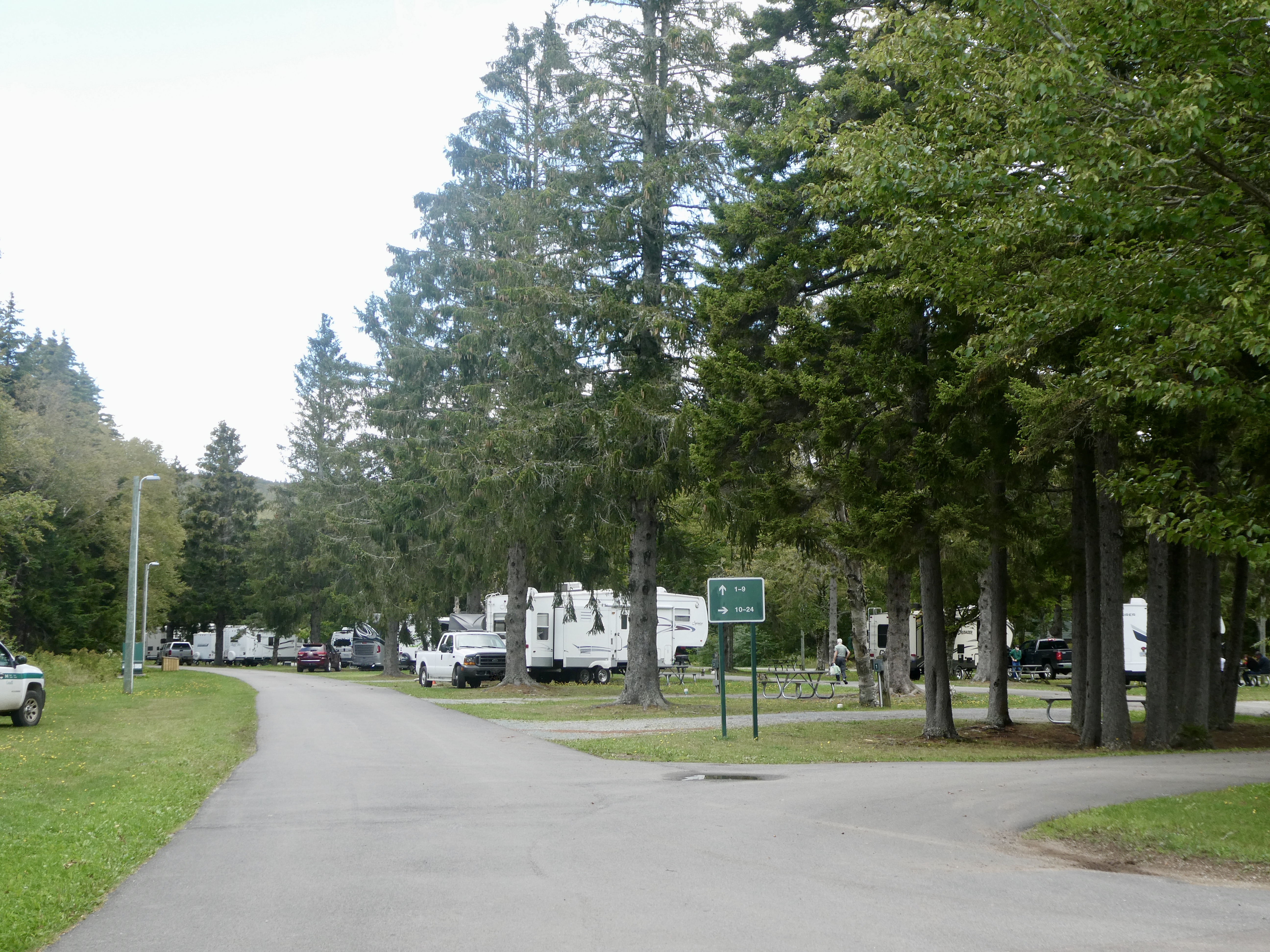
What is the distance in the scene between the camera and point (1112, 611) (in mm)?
16453

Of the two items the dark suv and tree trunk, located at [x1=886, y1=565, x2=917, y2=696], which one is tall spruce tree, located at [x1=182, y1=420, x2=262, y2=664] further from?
tree trunk, located at [x1=886, y1=565, x2=917, y2=696]

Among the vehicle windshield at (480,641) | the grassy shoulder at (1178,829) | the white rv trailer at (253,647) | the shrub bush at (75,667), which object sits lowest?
the white rv trailer at (253,647)

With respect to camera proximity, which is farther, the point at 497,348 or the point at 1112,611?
the point at 497,348

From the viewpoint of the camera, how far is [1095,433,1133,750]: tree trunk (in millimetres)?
16297

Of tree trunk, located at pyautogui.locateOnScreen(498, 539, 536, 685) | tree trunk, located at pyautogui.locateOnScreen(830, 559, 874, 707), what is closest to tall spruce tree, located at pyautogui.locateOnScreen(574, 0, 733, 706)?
tree trunk, located at pyautogui.locateOnScreen(830, 559, 874, 707)

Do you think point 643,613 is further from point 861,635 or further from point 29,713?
point 29,713

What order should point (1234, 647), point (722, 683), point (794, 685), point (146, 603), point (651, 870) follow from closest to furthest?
point (651, 870) < point (722, 683) < point (1234, 647) < point (794, 685) < point (146, 603)

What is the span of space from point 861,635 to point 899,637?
498 centimetres

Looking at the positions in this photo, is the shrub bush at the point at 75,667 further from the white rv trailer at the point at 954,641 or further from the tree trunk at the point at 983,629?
the white rv trailer at the point at 954,641

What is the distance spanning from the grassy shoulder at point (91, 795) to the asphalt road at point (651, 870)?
0.76ft

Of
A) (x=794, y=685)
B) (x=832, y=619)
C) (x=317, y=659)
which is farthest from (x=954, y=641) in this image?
(x=317, y=659)

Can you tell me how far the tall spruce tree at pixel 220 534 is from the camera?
75250 mm

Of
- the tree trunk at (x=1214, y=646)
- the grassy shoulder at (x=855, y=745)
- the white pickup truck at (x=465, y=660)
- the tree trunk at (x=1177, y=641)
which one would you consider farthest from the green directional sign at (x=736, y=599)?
the white pickup truck at (x=465, y=660)

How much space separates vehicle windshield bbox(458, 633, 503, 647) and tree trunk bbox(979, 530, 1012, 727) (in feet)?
67.3
